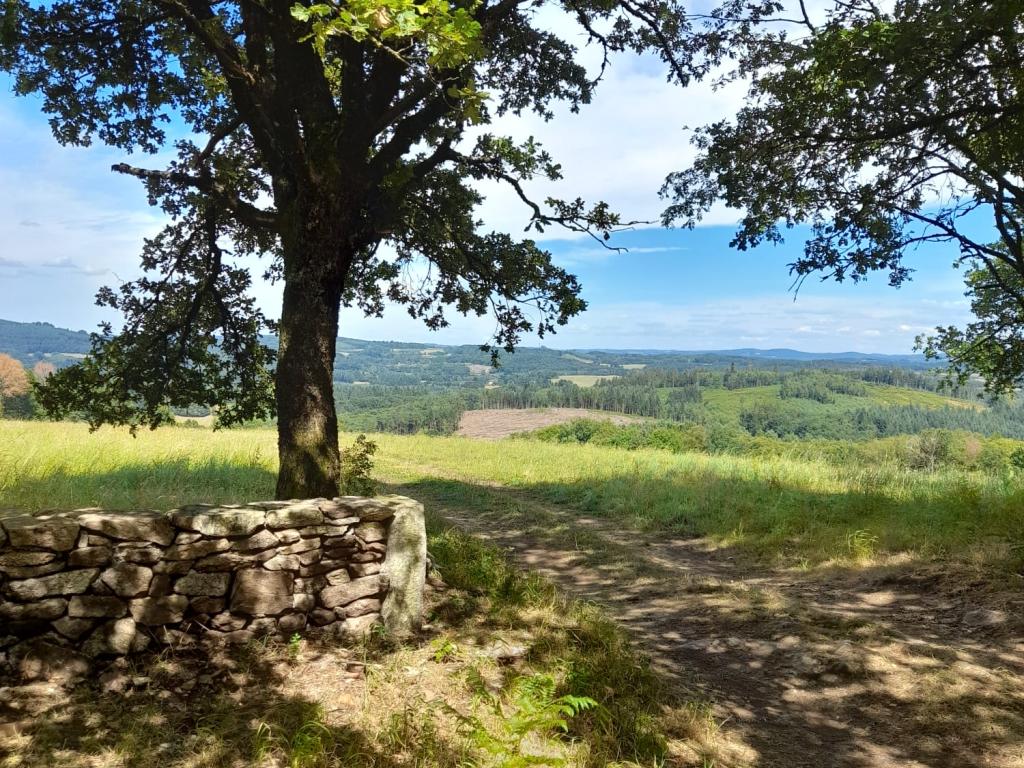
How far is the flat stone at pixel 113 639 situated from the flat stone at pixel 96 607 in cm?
7

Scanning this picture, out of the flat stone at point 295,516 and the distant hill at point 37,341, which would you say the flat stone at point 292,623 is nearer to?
the flat stone at point 295,516

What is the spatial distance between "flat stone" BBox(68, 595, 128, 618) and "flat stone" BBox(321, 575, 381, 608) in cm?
155

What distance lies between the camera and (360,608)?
5.48 meters

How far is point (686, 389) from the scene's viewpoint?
554 feet

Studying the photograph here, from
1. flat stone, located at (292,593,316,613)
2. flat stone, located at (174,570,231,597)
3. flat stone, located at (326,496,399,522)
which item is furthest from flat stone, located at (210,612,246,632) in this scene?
flat stone, located at (326,496,399,522)

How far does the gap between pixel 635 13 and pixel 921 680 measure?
9304 mm

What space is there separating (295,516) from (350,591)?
881mm

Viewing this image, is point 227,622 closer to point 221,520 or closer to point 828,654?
point 221,520

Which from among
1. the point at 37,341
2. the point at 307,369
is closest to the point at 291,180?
the point at 307,369

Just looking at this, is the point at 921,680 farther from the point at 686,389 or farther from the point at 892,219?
the point at 686,389

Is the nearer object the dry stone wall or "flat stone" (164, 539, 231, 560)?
the dry stone wall

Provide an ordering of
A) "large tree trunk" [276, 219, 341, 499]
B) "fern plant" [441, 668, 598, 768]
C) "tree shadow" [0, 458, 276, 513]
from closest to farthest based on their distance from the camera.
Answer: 1. "fern plant" [441, 668, 598, 768]
2. "large tree trunk" [276, 219, 341, 499]
3. "tree shadow" [0, 458, 276, 513]

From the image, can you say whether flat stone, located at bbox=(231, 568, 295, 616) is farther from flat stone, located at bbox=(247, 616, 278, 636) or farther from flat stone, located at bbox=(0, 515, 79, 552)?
flat stone, located at bbox=(0, 515, 79, 552)

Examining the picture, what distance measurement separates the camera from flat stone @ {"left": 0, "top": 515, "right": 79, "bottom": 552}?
4.26 meters
